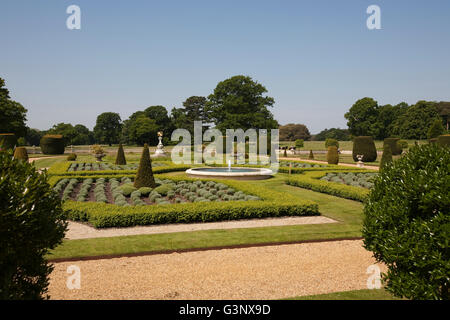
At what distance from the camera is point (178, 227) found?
10.2m

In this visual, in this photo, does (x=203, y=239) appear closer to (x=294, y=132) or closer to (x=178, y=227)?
(x=178, y=227)

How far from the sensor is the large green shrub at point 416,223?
442 cm

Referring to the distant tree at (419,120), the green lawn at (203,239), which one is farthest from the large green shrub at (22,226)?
the distant tree at (419,120)

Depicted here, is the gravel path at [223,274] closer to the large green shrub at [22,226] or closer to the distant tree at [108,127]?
the large green shrub at [22,226]

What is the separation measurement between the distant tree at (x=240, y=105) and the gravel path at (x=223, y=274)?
44700 millimetres

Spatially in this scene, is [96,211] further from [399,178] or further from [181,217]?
[399,178]

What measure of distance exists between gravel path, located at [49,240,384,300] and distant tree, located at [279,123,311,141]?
95.9 m

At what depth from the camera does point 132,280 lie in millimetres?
6230

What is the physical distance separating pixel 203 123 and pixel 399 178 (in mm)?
72006

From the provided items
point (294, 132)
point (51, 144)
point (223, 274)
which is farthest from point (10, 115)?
point (294, 132)

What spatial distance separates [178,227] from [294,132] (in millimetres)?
98411

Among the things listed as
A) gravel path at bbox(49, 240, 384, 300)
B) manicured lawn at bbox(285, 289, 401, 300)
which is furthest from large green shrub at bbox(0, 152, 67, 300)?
manicured lawn at bbox(285, 289, 401, 300)

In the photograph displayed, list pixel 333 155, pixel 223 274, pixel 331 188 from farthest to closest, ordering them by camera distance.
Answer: pixel 333 155 < pixel 331 188 < pixel 223 274
